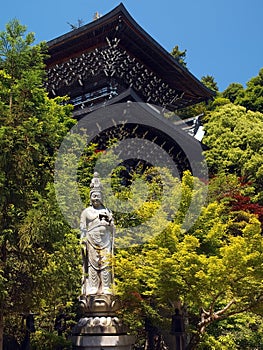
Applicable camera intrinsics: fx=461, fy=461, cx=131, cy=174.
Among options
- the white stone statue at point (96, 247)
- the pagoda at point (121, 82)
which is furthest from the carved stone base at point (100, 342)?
the pagoda at point (121, 82)

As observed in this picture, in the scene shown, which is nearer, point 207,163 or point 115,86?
point 115,86

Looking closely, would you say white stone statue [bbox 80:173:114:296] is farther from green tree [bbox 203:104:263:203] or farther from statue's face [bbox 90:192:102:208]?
green tree [bbox 203:104:263:203]

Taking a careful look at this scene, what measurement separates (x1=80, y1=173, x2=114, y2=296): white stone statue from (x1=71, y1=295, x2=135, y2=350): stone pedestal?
198 mm

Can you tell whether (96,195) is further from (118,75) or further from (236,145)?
(236,145)

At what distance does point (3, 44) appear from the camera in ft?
30.2

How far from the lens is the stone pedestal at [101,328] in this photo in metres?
7.91

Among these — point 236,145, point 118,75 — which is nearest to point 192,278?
point 118,75

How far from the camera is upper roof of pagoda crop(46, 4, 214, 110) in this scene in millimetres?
19475

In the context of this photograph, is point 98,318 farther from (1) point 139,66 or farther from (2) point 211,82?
(2) point 211,82

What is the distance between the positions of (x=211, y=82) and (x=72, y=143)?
105 feet

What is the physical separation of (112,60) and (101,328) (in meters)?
14.3

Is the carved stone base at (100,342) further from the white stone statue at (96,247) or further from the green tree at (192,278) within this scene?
the green tree at (192,278)

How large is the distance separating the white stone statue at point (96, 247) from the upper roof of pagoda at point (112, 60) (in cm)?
1186

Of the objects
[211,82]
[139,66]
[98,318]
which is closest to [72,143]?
[98,318]
